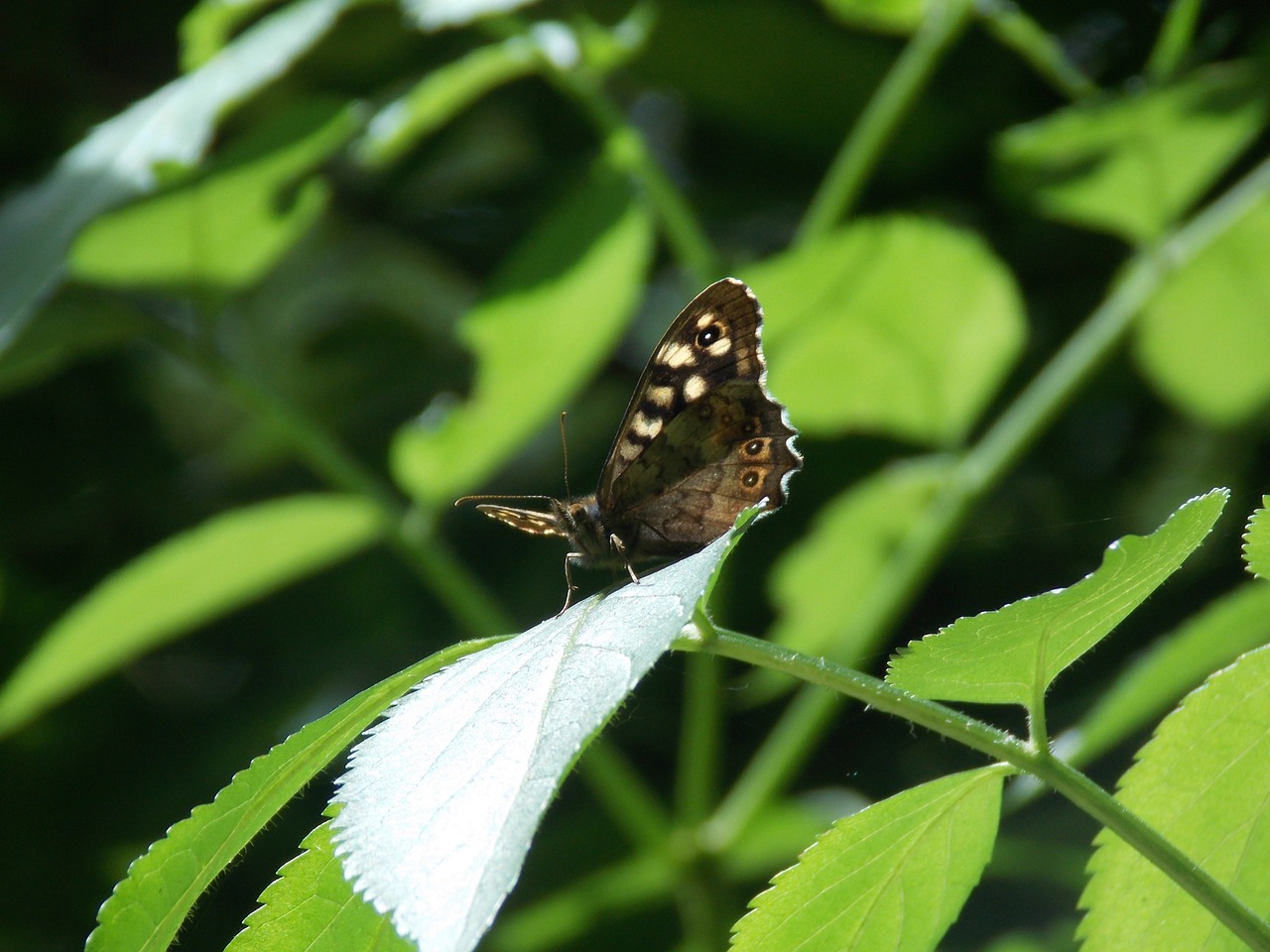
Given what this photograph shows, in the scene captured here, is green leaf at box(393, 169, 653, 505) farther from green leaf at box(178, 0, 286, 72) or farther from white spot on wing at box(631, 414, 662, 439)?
green leaf at box(178, 0, 286, 72)

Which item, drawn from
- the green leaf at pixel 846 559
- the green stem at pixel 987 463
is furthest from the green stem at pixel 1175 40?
the green leaf at pixel 846 559

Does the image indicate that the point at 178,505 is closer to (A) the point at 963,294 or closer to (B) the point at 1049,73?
(A) the point at 963,294

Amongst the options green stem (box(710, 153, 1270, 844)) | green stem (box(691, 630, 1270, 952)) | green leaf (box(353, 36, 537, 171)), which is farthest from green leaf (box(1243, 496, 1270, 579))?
green leaf (box(353, 36, 537, 171))

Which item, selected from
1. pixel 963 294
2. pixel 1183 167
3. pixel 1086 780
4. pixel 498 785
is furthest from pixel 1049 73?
pixel 498 785

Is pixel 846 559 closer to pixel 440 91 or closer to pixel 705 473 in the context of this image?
pixel 705 473

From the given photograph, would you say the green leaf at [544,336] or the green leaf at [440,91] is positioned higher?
the green leaf at [440,91]

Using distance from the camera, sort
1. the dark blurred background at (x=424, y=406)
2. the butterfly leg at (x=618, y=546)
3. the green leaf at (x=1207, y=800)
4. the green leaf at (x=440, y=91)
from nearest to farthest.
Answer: the green leaf at (x=1207, y=800), the butterfly leg at (x=618, y=546), the green leaf at (x=440, y=91), the dark blurred background at (x=424, y=406)

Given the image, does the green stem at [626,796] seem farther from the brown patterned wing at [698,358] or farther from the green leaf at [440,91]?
the green leaf at [440,91]
